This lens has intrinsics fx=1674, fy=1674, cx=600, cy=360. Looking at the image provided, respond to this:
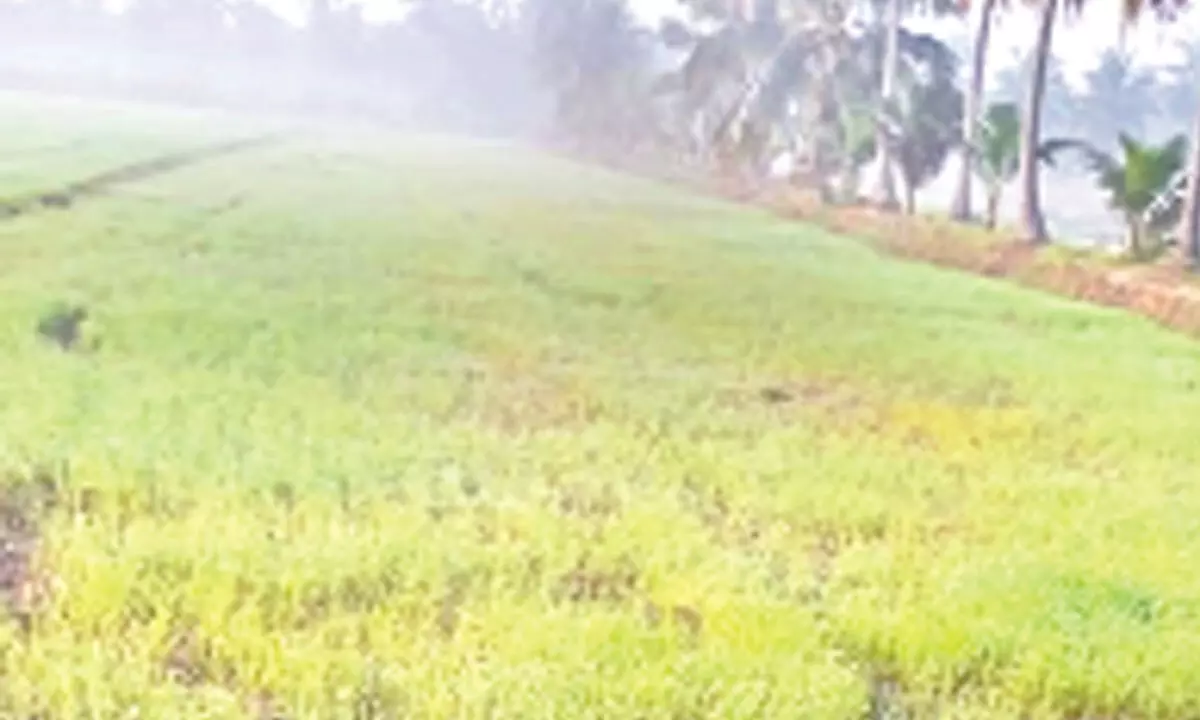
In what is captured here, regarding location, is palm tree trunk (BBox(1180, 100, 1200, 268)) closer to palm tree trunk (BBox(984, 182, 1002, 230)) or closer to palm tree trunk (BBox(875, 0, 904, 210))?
palm tree trunk (BBox(984, 182, 1002, 230))

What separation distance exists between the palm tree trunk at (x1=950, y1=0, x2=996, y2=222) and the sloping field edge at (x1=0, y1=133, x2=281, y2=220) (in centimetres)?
1447

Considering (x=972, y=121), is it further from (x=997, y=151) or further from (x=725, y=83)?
(x=725, y=83)

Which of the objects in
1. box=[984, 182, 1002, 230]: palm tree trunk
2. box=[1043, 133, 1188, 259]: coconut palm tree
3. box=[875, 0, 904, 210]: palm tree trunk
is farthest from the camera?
box=[875, 0, 904, 210]: palm tree trunk

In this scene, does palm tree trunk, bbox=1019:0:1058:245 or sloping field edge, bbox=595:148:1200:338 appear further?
palm tree trunk, bbox=1019:0:1058:245

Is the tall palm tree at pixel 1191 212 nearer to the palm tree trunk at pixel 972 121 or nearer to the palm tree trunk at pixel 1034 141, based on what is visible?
the palm tree trunk at pixel 1034 141

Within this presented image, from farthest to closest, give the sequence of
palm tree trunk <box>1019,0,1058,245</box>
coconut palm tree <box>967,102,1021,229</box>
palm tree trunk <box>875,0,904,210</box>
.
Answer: palm tree trunk <box>875,0,904,210</box> → coconut palm tree <box>967,102,1021,229</box> → palm tree trunk <box>1019,0,1058,245</box>

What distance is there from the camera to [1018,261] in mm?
22812

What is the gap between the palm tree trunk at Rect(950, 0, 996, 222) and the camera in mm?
30000

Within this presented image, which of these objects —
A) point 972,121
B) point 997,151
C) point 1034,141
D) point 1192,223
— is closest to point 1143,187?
point 1192,223

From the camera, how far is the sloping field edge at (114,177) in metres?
20.7

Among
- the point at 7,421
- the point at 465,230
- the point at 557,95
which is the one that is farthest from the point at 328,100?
the point at 7,421

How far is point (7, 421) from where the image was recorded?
26.9ft

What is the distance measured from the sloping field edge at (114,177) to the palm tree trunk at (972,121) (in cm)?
1447

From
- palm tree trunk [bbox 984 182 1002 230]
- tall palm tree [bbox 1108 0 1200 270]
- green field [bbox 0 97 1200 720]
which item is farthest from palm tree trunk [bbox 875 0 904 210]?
green field [bbox 0 97 1200 720]
